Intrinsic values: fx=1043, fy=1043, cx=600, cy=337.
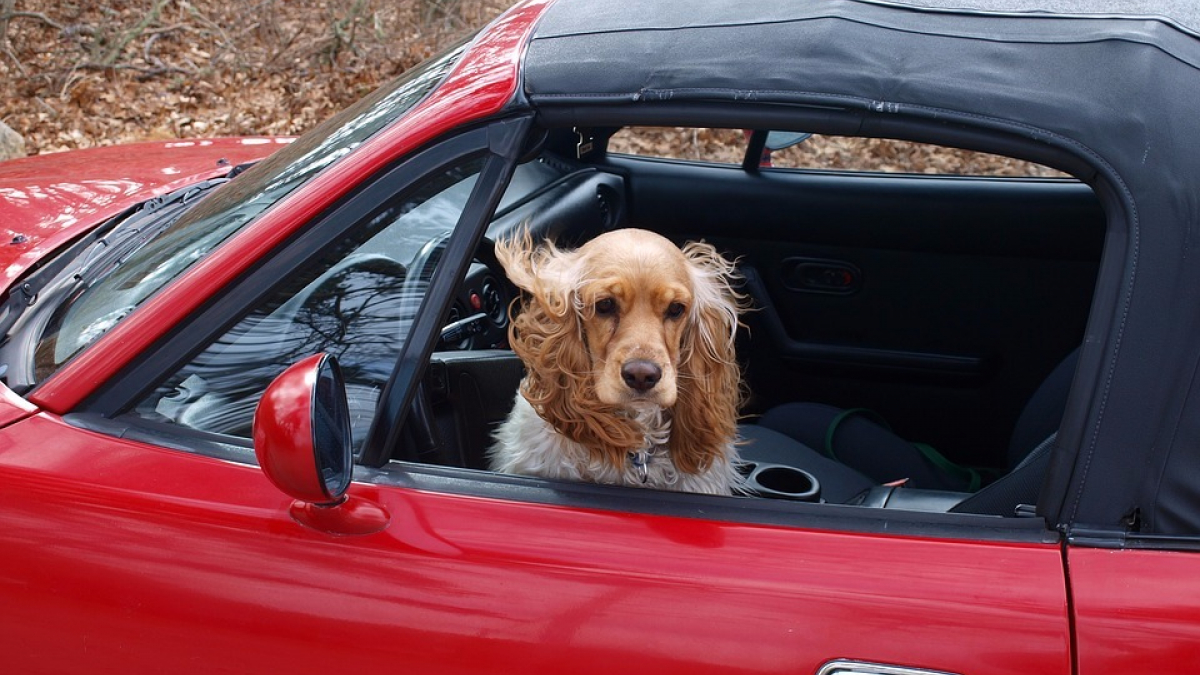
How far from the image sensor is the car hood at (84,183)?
2.69 m

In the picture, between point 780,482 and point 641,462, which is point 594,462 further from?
point 780,482

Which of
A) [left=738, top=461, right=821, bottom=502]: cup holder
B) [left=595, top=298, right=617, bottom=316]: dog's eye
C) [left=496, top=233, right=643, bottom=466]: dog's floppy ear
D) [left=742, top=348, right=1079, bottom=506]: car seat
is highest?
[left=595, top=298, right=617, bottom=316]: dog's eye

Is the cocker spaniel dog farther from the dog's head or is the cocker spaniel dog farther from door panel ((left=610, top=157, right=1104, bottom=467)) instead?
door panel ((left=610, top=157, right=1104, bottom=467))

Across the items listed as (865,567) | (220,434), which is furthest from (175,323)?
(865,567)

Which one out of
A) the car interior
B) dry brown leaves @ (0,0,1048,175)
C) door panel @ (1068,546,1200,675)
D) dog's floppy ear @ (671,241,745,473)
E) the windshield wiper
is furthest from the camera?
dry brown leaves @ (0,0,1048,175)

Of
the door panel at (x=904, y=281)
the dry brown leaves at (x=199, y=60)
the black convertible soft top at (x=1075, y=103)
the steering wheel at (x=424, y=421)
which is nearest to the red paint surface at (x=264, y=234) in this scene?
the black convertible soft top at (x=1075, y=103)

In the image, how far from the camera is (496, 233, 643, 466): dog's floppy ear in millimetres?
2121

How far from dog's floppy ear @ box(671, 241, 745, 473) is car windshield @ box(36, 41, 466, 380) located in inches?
29.5

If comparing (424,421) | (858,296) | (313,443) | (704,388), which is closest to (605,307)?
(704,388)

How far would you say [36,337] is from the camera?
2.17m

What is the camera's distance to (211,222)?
218cm

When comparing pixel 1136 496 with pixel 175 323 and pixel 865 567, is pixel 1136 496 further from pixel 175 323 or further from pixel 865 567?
pixel 175 323

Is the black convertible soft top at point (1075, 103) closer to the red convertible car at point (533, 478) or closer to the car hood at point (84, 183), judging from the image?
the red convertible car at point (533, 478)

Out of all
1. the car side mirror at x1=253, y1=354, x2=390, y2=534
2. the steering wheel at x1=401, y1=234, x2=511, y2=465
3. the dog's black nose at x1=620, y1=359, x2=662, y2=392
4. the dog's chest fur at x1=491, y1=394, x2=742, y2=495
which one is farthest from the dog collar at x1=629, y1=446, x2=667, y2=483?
the car side mirror at x1=253, y1=354, x2=390, y2=534
